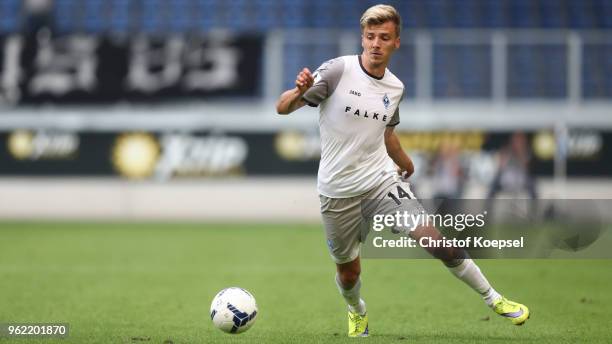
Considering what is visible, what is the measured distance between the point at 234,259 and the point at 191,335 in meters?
7.17

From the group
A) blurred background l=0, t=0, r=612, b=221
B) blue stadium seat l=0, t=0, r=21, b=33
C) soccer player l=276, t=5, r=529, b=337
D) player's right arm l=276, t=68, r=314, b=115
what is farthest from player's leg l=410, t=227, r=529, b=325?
blue stadium seat l=0, t=0, r=21, b=33

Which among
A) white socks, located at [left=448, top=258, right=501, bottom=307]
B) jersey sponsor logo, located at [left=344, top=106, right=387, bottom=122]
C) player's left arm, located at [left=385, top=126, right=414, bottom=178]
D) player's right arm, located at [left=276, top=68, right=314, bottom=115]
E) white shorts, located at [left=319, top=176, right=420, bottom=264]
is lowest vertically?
white socks, located at [left=448, top=258, right=501, bottom=307]

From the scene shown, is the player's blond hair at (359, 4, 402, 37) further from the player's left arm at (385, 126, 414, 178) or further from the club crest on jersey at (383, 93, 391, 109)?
the player's left arm at (385, 126, 414, 178)

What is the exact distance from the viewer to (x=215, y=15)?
82.9 ft

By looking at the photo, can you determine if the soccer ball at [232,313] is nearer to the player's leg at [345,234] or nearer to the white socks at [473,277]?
the player's leg at [345,234]

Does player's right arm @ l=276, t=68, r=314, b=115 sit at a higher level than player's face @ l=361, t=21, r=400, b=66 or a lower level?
lower

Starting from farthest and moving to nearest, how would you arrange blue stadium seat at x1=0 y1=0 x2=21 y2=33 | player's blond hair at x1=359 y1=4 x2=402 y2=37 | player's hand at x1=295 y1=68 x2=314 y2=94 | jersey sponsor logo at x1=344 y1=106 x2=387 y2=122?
blue stadium seat at x1=0 y1=0 x2=21 y2=33
jersey sponsor logo at x1=344 y1=106 x2=387 y2=122
player's blond hair at x1=359 y1=4 x2=402 y2=37
player's hand at x1=295 y1=68 x2=314 y2=94

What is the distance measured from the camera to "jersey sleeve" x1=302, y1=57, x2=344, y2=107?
Result: 22.7ft

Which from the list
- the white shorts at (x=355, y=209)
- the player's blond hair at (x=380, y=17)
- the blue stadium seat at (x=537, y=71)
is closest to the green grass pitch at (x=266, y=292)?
the white shorts at (x=355, y=209)

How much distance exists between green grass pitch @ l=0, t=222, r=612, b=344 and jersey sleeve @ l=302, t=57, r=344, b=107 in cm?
169

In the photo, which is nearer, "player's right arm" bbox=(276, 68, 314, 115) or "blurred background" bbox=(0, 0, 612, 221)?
"player's right arm" bbox=(276, 68, 314, 115)

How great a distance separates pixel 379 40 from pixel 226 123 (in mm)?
15545

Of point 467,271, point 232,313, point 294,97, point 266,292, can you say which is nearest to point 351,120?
point 294,97

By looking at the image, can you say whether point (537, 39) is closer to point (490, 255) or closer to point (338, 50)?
point (338, 50)
